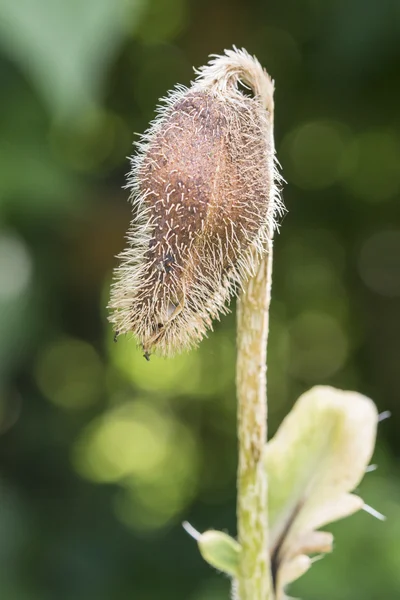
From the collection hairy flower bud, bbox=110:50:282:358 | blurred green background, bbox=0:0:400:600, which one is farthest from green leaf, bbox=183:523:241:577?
blurred green background, bbox=0:0:400:600

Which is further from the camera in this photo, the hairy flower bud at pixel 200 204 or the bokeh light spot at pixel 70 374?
the bokeh light spot at pixel 70 374

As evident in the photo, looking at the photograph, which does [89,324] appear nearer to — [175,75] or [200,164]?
[175,75]

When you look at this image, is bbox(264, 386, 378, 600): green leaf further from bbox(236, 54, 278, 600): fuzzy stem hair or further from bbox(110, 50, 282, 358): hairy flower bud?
bbox(110, 50, 282, 358): hairy flower bud

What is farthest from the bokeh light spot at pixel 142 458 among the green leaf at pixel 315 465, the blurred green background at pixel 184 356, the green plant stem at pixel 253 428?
the green plant stem at pixel 253 428

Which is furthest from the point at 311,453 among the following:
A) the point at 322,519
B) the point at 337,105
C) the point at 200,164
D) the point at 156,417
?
the point at 156,417

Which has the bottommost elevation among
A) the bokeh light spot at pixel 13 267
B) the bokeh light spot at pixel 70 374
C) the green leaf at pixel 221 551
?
the green leaf at pixel 221 551

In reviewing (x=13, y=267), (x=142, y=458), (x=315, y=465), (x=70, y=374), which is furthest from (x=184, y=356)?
(x=315, y=465)

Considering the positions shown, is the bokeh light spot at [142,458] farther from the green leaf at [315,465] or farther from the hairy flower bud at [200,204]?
the hairy flower bud at [200,204]

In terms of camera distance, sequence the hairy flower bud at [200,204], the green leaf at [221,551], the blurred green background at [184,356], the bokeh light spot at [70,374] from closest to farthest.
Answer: the hairy flower bud at [200,204] → the green leaf at [221,551] → the blurred green background at [184,356] → the bokeh light spot at [70,374]
